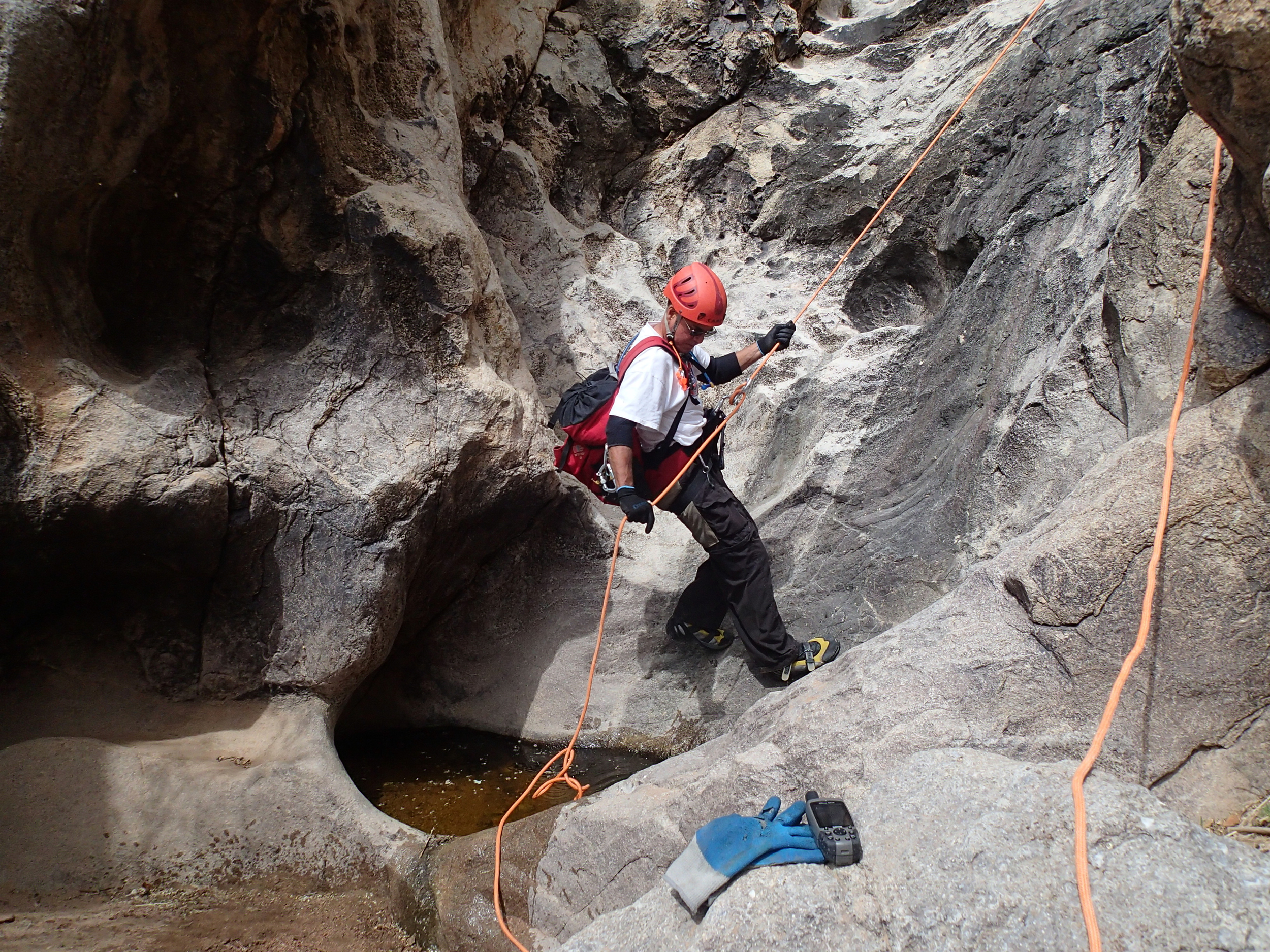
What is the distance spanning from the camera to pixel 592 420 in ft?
13.0

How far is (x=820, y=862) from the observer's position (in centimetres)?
200

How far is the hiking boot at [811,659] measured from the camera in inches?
154

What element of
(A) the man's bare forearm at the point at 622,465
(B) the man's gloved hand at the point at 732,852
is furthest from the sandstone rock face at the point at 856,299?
(B) the man's gloved hand at the point at 732,852

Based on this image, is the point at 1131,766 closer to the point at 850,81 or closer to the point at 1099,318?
the point at 1099,318

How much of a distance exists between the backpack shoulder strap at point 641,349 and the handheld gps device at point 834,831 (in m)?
2.22

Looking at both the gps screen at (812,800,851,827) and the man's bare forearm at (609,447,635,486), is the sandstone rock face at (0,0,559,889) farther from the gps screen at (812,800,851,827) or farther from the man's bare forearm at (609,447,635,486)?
the gps screen at (812,800,851,827)

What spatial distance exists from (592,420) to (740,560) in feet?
3.48

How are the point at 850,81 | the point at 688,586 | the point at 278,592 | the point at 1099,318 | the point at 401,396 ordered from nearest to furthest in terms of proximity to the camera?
the point at 1099,318, the point at 278,592, the point at 401,396, the point at 688,586, the point at 850,81

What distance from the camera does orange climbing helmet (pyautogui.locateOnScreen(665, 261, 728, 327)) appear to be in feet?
12.6

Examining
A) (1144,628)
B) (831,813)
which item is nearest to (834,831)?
(831,813)

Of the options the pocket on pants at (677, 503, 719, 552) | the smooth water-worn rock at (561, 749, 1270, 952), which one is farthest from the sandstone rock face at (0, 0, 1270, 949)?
the pocket on pants at (677, 503, 719, 552)

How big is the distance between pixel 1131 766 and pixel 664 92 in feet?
20.2

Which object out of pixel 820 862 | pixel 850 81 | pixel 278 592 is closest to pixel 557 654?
pixel 278 592

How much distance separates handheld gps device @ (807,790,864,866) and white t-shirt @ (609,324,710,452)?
2002 millimetres
